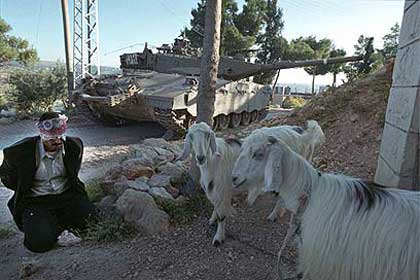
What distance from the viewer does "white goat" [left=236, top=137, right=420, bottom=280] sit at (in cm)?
187

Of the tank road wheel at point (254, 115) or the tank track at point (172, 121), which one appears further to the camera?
the tank road wheel at point (254, 115)

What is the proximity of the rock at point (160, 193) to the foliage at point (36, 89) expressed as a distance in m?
12.6

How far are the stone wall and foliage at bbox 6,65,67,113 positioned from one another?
49.2 ft

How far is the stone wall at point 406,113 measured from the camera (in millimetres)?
2449

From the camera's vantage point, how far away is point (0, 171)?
142 inches

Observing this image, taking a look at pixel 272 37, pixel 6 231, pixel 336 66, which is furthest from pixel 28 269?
pixel 336 66

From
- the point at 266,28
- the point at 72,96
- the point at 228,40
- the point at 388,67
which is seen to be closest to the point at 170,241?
the point at 388,67

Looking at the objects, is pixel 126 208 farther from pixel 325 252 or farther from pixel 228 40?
pixel 228 40

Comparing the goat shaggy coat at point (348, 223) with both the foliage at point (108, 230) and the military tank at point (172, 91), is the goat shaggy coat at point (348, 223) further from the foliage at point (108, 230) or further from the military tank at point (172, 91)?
the military tank at point (172, 91)

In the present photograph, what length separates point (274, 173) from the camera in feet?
7.20

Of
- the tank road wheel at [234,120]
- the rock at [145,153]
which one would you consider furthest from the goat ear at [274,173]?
the tank road wheel at [234,120]

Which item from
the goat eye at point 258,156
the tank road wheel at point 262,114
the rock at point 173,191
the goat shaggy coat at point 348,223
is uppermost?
the goat eye at point 258,156

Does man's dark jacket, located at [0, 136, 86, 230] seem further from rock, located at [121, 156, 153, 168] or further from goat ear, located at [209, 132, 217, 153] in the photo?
rock, located at [121, 156, 153, 168]

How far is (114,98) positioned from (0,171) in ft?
20.9
